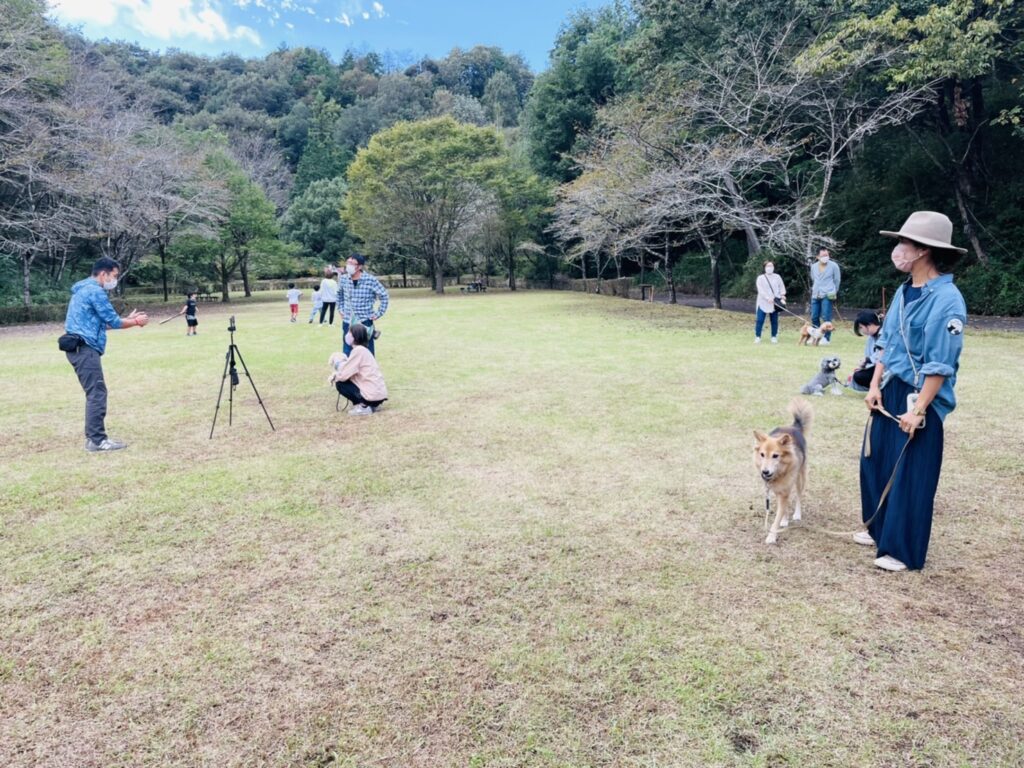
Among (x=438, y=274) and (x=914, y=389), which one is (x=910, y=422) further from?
(x=438, y=274)

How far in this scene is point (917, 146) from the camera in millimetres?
17484

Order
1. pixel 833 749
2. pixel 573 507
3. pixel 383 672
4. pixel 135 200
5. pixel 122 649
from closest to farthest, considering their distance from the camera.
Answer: pixel 833 749
pixel 383 672
pixel 122 649
pixel 573 507
pixel 135 200

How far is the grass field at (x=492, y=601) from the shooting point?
2.21 meters

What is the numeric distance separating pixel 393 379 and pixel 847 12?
14.8m

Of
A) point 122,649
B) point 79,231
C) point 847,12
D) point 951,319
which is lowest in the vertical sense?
point 122,649

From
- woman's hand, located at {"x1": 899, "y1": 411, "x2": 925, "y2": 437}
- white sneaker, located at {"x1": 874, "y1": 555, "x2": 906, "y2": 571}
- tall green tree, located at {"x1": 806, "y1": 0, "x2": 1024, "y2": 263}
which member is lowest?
white sneaker, located at {"x1": 874, "y1": 555, "x2": 906, "y2": 571}

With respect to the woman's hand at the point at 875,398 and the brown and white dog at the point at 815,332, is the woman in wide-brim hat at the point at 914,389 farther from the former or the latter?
→ the brown and white dog at the point at 815,332

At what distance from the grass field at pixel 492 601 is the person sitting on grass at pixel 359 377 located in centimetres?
42

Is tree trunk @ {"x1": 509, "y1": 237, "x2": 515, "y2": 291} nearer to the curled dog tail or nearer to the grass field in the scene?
the grass field

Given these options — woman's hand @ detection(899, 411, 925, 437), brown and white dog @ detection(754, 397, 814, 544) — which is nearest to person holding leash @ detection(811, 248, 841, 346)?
brown and white dog @ detection(754, 397, 814, 544)

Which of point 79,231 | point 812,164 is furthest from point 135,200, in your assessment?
point 812,164

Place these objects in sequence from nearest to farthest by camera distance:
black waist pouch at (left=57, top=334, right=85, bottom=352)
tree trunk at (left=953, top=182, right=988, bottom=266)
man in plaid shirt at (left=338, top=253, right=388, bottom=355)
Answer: black waist pouch at (left=57, top=334, right=85, bottom=352) < man in plaid shirt at (left=338, top=253, right=388, bottom=355) < tree trunk at (left=953, top=182, right=988, bottom=266)

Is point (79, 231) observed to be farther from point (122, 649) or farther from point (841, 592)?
point (841, 592)

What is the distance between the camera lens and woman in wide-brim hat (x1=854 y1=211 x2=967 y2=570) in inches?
117
